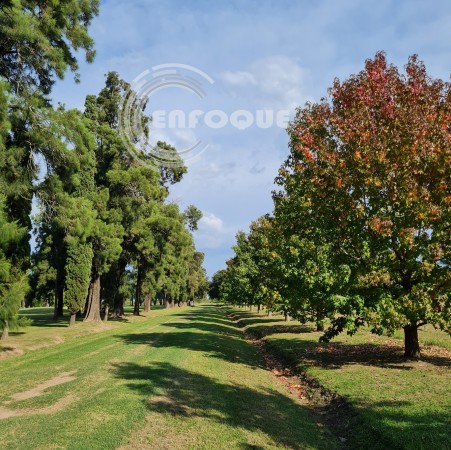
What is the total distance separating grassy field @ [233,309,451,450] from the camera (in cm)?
732

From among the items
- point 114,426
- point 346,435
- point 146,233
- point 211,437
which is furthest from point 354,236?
point 146,233

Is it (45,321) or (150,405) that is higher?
(150,405)

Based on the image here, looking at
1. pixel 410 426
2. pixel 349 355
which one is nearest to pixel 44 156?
pixel 349 355

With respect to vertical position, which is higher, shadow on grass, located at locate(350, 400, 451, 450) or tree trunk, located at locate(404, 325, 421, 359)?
tree trunk, located at locate(404, 325, 421, 359)

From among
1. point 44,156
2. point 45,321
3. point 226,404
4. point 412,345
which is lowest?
point 45,321

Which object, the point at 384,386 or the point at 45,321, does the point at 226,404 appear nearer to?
the point at 384,386

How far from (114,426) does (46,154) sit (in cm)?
1493

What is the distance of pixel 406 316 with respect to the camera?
1238 centimetres

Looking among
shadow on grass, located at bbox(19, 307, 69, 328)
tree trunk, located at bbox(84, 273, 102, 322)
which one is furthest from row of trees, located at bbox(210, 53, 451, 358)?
tree trunk, located at bbox(84, 273, 102, 322)

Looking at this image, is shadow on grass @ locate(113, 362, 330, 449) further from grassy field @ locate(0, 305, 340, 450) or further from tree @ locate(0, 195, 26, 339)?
tree @ locate(0, 195, 26, 339)

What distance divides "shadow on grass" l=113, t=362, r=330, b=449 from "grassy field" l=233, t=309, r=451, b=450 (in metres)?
1.08

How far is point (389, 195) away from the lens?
12859 mm

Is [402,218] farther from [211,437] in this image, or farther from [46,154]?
[46,154]

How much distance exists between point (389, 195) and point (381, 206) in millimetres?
412
